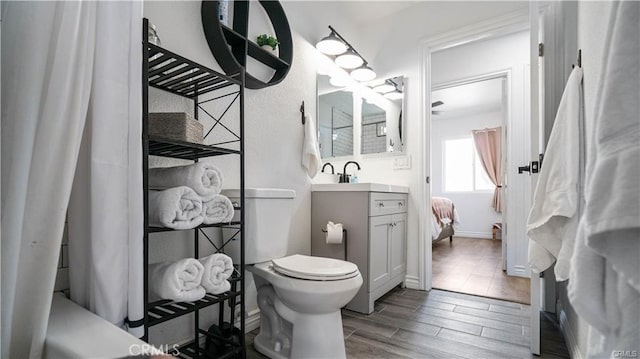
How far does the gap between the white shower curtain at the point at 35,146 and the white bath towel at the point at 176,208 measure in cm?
33

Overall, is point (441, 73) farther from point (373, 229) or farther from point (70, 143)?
point (70, 143)

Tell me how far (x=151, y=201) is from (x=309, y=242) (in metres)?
1.33

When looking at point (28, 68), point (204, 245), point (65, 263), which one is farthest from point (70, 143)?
point (204, 245)

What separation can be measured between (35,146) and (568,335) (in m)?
2.35

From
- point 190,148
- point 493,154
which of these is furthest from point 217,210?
point 493,154

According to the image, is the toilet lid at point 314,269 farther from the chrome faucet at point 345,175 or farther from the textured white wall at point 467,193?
the textured white wall at point 467,193

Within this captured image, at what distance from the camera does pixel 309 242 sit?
7.36 feet

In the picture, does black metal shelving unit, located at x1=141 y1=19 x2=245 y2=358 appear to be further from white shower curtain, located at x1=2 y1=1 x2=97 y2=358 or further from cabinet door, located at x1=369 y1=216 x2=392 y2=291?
cabinet door, located at x1=369 y1=216 x2=392 y2=291

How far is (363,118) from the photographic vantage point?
2.85 metres

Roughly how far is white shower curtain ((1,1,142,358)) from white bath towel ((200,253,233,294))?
19.5 inches

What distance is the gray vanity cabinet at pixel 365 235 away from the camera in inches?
78.2

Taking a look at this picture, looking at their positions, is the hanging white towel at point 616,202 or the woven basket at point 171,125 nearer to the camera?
the hanging white towel at point 616,202

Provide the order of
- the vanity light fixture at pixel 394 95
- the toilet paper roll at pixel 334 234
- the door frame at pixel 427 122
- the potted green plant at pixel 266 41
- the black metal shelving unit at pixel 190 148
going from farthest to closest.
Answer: the vanity light fixture at pixel 394 95 → the door frame at pixel 427 122 → the toilet paper roll at pixel 334 234 → the potted green plant at pixel 266 41 → the black metal shelving unit at pixel 190 148

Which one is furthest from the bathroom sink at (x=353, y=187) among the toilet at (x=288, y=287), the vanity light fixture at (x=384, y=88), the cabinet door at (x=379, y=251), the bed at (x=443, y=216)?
the bed at (x=443, y=216)
